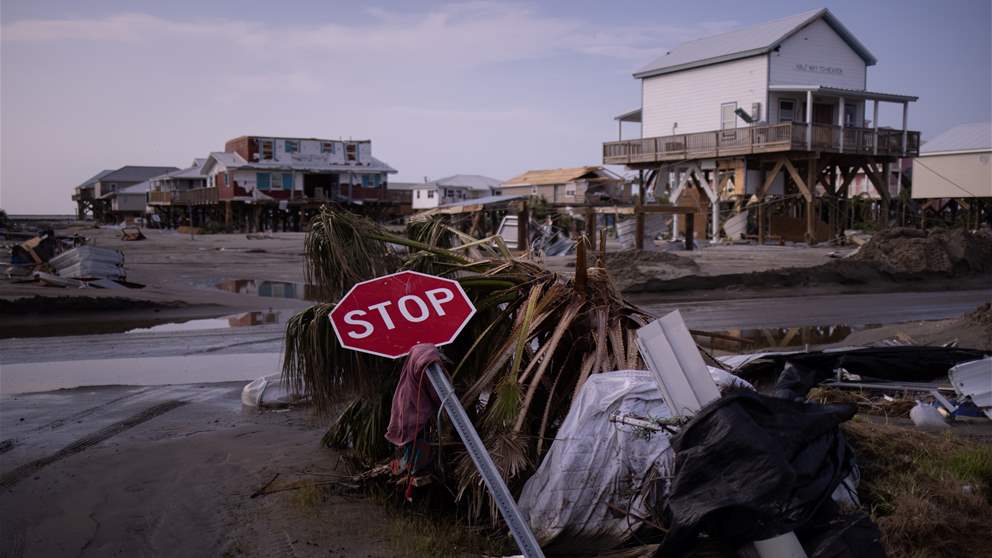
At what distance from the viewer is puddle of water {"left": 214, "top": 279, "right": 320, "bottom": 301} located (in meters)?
21.1

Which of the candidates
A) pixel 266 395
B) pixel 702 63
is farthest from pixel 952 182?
pixel 266 395

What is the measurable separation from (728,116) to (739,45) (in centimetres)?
319

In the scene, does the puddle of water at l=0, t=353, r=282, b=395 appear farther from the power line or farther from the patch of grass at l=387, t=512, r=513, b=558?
the power line

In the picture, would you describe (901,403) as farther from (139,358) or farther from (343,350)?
(139,358)

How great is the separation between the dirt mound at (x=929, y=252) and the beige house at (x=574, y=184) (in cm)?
3723

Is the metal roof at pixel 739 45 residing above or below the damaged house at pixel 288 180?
above

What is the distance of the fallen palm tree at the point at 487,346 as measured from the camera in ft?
Result: 16.9

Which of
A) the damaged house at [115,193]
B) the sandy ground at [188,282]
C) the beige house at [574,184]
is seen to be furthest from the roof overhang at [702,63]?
the damaged house at [115,193]

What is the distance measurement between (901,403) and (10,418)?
331 inches

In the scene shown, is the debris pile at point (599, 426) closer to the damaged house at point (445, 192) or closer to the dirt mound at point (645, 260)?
the dirt mound at point (645, 260)

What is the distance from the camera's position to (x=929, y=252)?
2388 cm

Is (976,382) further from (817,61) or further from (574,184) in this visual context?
(574,184)

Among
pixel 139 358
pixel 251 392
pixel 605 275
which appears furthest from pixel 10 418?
pixel 605 275

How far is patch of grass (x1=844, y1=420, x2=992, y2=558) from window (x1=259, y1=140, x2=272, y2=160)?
64.1m
